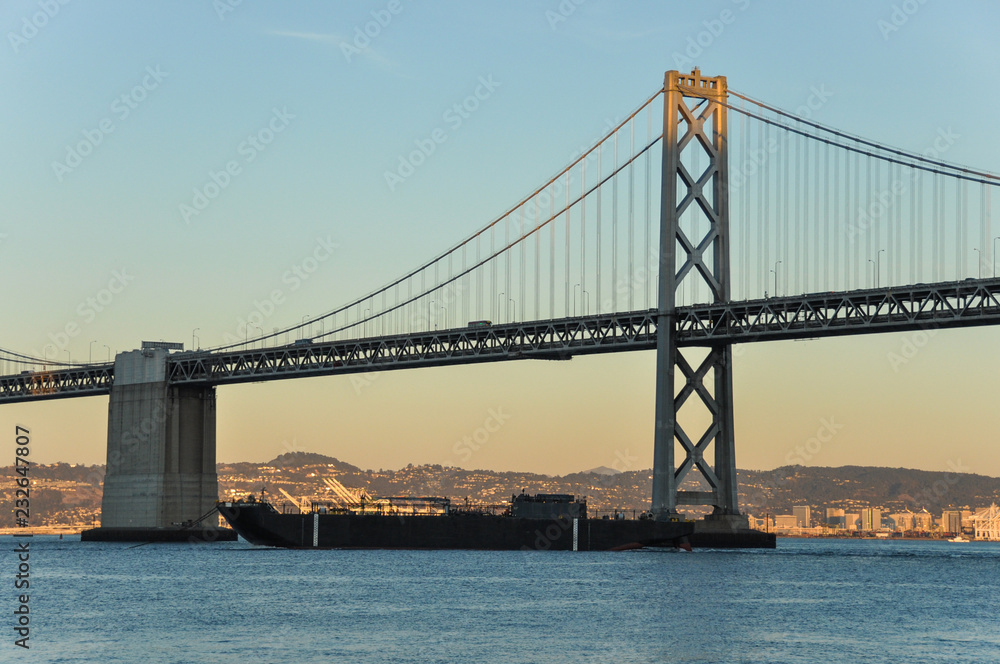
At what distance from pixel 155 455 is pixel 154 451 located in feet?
0.82

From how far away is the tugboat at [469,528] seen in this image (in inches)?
2766

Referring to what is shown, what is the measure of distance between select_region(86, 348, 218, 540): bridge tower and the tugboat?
12238 mm

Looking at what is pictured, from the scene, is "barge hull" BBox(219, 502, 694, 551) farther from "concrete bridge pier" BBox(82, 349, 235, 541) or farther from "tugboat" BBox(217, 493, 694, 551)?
"concrete bridge pier" BBox(82, 349, 235, 541)

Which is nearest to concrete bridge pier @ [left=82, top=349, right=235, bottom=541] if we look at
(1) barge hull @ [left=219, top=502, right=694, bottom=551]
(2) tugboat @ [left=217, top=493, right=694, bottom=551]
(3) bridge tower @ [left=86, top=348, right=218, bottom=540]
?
(3) bridge tower @ [left=86, top=348, right=218, bottom=540]

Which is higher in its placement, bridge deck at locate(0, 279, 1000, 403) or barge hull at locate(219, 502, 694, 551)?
bridge deck at locate(0, 279, 1000, 403)

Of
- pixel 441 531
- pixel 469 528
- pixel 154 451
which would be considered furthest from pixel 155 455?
pixel 469 528

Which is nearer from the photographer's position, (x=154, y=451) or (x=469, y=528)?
(x=469, y=528)

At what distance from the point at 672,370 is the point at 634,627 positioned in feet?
96.4

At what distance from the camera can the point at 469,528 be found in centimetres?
7038

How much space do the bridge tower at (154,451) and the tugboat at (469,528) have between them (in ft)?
40.2

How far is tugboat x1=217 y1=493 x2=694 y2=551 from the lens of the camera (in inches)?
2766

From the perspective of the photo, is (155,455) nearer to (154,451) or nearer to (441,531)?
(154,451)

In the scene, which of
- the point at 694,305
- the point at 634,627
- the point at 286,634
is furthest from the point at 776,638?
the point at 694,305

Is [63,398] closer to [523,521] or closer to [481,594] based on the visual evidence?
[523,521]
